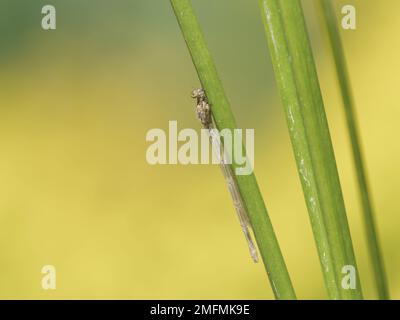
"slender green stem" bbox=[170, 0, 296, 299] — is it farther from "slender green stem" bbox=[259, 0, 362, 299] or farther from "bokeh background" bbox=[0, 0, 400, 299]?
"bokeh background" bbox=[0, 0, 400, 299]

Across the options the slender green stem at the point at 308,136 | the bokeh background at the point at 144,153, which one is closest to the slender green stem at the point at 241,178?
the slender green stem at the point at 308,136

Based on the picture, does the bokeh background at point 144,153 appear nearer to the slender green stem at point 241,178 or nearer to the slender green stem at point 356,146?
the slender green stem at point 356,146

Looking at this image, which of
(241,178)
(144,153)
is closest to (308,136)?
(241,178)

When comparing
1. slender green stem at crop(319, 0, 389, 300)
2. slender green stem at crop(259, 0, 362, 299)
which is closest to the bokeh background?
slender green stem at crop(319, 0, 389, 300)

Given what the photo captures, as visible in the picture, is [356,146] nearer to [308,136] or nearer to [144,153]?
[308,136]

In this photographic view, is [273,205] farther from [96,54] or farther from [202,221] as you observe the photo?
[96,54]
